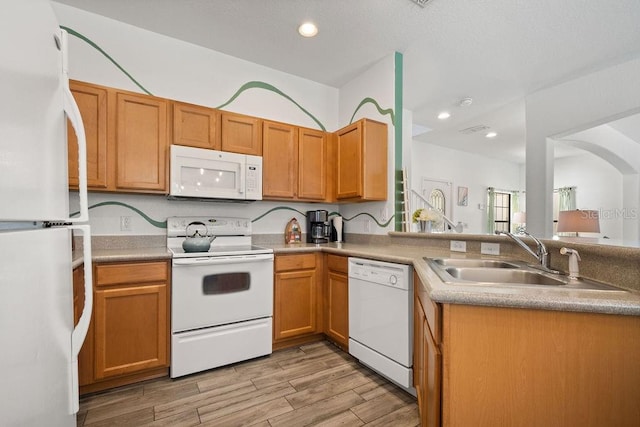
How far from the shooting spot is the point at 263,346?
2.34m

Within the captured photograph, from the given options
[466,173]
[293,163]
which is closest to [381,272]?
[293,163]

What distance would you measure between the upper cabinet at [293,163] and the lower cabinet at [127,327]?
1.24 metres

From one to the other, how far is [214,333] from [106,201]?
1.40 m

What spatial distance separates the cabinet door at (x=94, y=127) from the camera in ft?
6.75

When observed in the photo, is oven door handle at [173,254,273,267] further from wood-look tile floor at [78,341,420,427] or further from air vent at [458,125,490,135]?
air vent at [458,125,490,135]

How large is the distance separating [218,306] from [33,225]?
1641 mm

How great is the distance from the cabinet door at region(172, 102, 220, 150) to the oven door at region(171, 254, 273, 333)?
1023 mm

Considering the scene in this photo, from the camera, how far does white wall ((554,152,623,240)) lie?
388 centimetres

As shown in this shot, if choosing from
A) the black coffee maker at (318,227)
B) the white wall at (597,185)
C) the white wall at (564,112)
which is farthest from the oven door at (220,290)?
the white wall at (597,185)

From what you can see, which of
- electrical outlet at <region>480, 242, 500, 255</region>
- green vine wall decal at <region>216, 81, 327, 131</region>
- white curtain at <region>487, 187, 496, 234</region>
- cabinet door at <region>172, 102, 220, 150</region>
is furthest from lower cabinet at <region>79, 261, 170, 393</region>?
white curtain at <region>487, 187, 496, 234</region>

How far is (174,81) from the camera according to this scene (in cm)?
266

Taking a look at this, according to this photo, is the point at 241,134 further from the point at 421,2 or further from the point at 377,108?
the point at 421,2

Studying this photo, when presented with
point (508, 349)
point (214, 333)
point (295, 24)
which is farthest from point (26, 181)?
point (295, 24)

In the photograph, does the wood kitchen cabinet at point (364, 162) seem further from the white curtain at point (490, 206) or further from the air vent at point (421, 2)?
the white curtain at point (490, 206)
